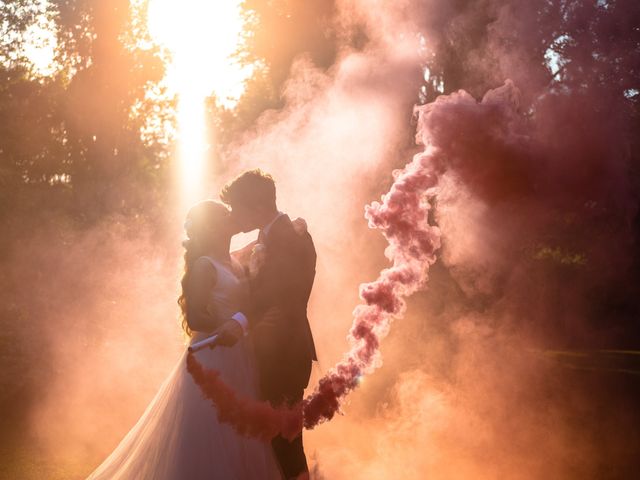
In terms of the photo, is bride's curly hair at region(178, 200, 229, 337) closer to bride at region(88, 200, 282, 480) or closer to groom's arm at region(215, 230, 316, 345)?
bride at region(88, 200, 282, 480)

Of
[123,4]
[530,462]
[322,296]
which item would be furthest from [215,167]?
[530,462]

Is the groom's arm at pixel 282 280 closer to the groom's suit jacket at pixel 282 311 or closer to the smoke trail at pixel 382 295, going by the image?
the groom's suit jacket at pixel 282 311

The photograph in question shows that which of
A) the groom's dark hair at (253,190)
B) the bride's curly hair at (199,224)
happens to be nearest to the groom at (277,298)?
the groom's dark hair at (253,190)

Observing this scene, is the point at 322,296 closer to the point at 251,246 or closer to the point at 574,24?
the point at 574,24

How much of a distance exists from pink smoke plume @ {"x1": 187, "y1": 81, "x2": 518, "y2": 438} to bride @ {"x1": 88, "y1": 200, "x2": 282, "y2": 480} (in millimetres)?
246

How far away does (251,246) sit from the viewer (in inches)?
253

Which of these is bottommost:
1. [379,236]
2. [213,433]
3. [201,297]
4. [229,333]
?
[213,433]

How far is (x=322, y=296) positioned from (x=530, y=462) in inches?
252

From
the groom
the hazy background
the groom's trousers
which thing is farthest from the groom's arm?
the hazy background

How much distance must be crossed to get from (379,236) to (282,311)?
1099 cm

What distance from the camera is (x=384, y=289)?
6.32m

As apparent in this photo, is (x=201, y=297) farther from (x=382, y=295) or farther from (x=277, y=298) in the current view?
(x=382, y=295)

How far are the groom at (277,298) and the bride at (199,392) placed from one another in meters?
0.11

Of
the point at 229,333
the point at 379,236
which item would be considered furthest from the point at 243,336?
the point at 379,236
